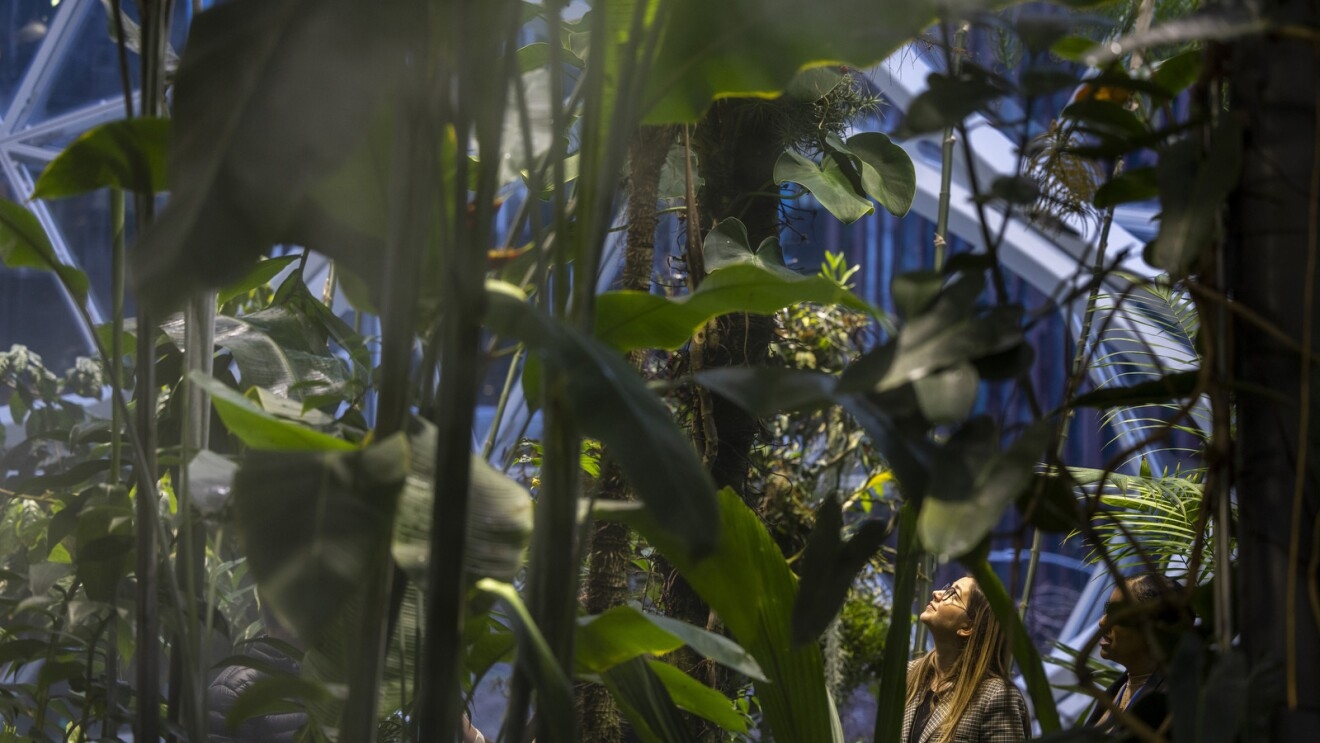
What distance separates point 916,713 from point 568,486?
1857 millimetres

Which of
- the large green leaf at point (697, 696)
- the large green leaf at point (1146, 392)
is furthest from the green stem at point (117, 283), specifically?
the large green leaf at point (1146, 392)

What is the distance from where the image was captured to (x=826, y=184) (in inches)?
78.9

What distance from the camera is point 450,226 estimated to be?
3.24 feet

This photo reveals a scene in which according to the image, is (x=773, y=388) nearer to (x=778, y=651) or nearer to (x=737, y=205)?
(x=778, y=651)

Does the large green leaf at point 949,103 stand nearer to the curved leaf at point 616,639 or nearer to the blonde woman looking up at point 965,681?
the curved leaf at point 616,639

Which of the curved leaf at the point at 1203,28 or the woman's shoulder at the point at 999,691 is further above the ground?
the curved leaf at the point at 1203,28

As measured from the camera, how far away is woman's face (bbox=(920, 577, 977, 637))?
2.38 meters

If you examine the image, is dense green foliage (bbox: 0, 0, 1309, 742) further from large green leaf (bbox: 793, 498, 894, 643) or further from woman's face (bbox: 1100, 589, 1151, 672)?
woman's face (bbox: 1100, 589, 1151, 672)

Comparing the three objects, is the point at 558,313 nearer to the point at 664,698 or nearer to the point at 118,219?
the point at 664,698

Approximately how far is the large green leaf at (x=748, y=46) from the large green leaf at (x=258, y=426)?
472mm

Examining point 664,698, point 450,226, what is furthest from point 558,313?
point 664,698

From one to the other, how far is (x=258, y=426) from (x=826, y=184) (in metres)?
1.34

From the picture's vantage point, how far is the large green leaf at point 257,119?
Answer: 2.84ft

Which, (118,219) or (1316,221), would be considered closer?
(1316,221)
